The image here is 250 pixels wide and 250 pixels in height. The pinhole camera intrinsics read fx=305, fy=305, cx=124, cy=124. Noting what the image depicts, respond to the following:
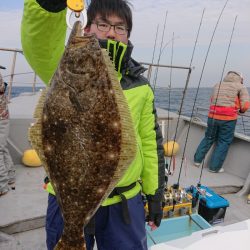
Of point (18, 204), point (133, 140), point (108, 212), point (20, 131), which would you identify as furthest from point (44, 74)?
point (20, 131)

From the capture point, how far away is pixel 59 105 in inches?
48.4

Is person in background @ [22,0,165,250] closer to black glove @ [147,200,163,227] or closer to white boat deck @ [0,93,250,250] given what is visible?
black glove @ [147,200,163,227]

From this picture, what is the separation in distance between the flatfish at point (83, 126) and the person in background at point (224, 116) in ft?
15.7

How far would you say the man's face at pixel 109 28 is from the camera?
169 cm

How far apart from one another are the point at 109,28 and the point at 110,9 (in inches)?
4.5

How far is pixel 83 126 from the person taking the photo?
1.23m

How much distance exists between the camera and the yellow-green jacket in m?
1.46

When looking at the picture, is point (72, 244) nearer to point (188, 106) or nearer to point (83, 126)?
point (83, 126)

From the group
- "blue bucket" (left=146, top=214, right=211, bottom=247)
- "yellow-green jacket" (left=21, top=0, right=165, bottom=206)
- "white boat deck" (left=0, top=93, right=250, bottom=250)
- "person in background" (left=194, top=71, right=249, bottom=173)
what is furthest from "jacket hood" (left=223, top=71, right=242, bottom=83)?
"yellow-green jacket" (left=21, top=0, right=165, bottom=206)

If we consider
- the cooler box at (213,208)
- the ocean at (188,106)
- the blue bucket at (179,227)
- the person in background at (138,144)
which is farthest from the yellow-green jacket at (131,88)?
the ocean at (188,106)

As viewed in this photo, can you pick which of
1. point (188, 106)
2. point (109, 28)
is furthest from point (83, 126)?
point (188, 106)

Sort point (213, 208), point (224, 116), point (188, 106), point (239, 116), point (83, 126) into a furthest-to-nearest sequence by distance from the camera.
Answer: point (188, 106), point (239, 116), point (224, 116), point (213, 208), point (83, 126)

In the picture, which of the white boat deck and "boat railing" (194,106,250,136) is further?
"boat railing" (194,106,250,136)

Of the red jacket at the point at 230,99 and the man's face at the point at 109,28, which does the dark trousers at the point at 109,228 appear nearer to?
the man's face at the point at 109,28
